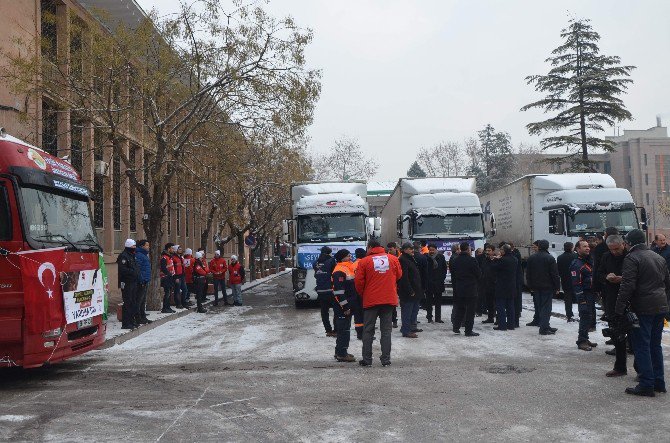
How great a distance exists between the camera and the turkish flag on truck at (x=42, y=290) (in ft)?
28.1

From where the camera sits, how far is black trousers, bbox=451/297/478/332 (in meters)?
13.5

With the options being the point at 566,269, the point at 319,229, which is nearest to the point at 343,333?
the point at 566,269

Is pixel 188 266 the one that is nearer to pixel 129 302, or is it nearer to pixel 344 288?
pixel 129 302

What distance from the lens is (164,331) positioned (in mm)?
15609

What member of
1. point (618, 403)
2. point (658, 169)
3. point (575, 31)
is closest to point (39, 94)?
point (618, 403)

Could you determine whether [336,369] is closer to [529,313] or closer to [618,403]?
[618,403]

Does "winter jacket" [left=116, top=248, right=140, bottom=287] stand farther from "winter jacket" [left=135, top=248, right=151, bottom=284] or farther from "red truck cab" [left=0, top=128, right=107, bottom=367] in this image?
"red truck cab" [left=0, top=128, right=107, bottom=367]

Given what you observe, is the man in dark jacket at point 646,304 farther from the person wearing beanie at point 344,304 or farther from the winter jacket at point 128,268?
the winter jacket at point 128,268

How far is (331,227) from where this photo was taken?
838 inches

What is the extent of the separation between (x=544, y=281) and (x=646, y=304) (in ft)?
19.0

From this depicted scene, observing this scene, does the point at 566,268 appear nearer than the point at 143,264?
Yes

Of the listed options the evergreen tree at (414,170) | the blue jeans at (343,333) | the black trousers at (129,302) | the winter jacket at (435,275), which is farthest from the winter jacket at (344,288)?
the evergreen tree at (414,170)

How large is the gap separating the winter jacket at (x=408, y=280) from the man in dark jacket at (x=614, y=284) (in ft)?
15.5

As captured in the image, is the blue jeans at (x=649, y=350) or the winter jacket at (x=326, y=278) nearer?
the blue jeans at (x=649, y=350)
